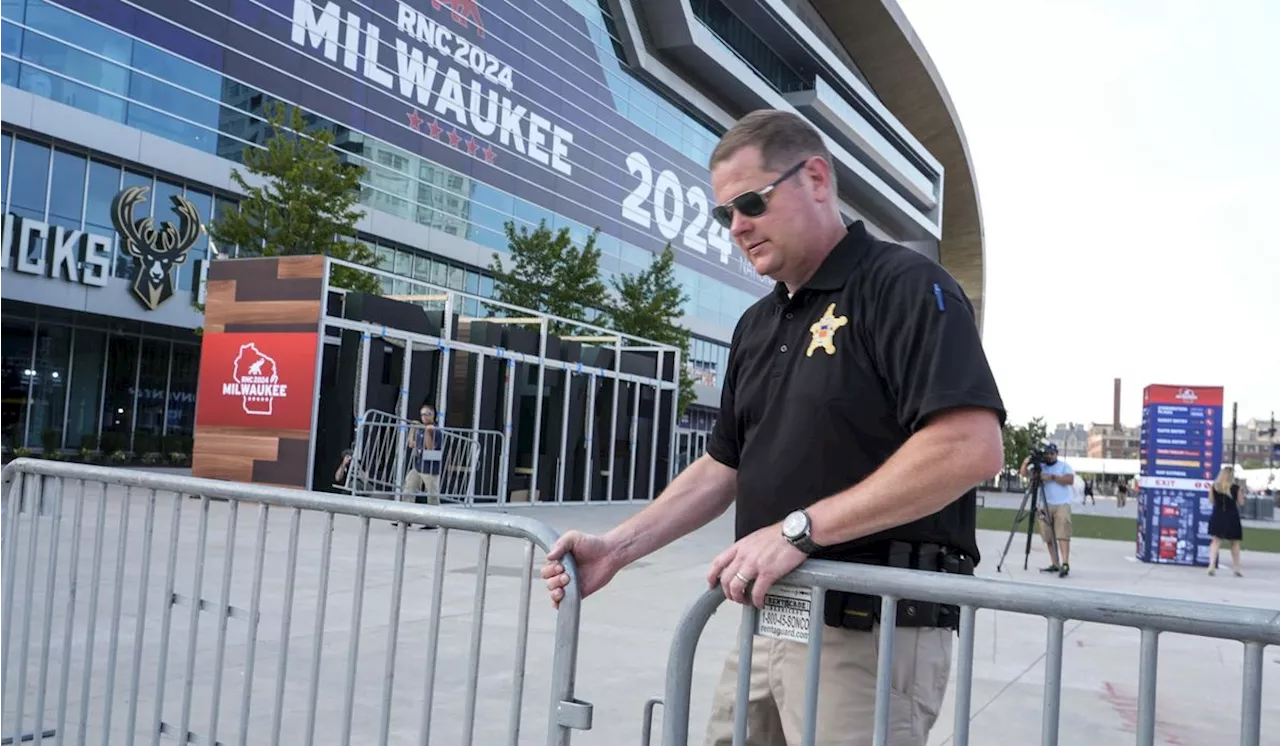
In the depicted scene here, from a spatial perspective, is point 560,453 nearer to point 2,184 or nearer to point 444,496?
point 444,496

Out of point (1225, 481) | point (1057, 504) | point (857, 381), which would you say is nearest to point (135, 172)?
point (1057, 504)

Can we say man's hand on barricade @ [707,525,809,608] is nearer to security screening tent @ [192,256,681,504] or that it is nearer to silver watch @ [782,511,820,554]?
silver watch @ [782,511,820,554]

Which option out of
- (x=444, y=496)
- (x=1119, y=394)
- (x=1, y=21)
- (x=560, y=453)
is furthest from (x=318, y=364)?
(x=1119, y=394)

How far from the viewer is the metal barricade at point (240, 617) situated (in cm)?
258

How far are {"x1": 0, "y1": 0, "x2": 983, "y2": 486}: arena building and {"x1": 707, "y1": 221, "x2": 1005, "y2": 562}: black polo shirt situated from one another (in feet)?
46.3

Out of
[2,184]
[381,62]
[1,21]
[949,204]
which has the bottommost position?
[2,184]

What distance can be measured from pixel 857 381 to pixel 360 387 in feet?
43.6

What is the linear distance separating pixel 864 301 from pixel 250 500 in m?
1.99

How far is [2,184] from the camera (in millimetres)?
20609

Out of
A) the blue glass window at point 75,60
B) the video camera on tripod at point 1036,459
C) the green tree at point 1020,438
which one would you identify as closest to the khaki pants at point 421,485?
the video camera on tripod at point 1036,459

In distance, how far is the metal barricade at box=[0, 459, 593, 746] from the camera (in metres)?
2.58

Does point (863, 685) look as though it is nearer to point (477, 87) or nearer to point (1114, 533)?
point (1114, 533)

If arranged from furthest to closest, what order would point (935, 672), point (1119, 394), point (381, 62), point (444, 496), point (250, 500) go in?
point (1119, 394), point (381, 62), point (444, 496), point (250, 500), point (935, 672)

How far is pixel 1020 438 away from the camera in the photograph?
8050 cm
